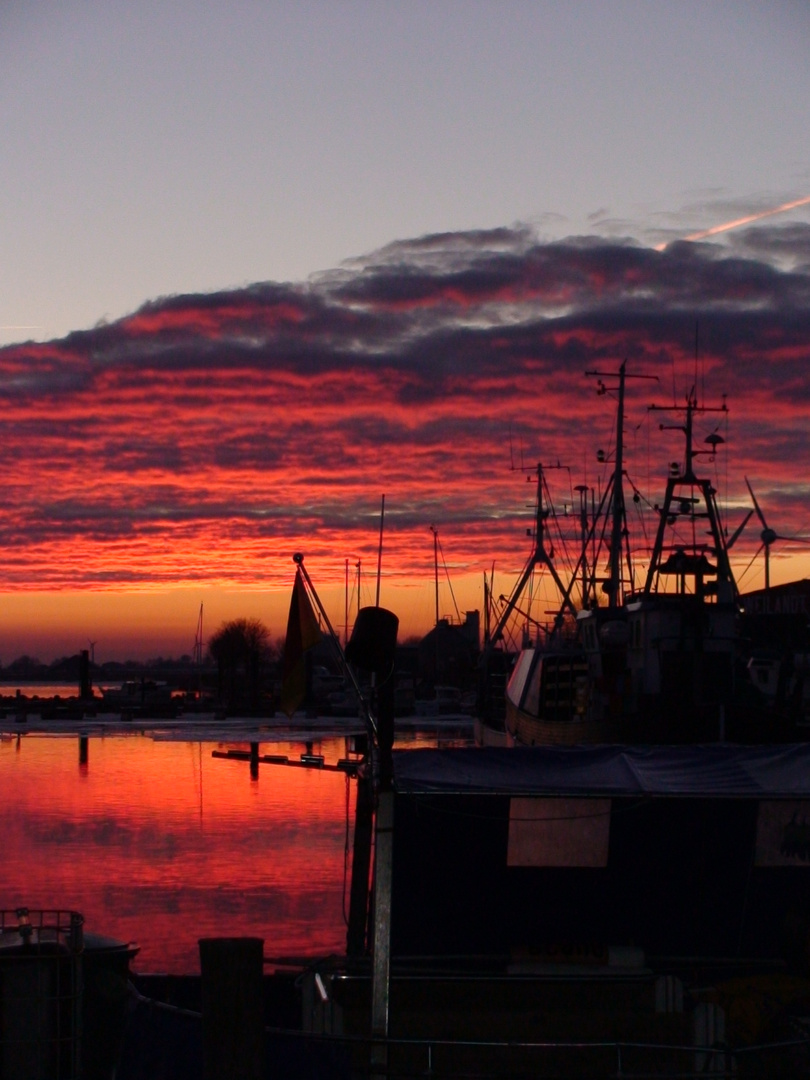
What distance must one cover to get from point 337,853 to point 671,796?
58.2ft

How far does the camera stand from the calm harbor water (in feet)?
78.4

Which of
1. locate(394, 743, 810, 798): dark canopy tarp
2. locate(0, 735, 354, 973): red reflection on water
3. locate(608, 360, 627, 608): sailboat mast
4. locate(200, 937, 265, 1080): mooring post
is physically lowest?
locate(0, 735, 354, 973): red reflection on water

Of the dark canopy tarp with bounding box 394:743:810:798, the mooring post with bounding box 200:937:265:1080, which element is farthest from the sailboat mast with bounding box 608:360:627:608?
the mooring post with bounding box 200:937:265:1080

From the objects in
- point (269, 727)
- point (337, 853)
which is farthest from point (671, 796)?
point (269, 727)

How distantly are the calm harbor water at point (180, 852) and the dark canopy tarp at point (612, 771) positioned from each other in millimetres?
4965

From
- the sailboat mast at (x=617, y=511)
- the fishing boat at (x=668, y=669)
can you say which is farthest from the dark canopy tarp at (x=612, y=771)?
the sailboat mast at (x=617, y=511)

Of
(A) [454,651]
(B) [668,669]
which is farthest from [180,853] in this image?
(A) [454,651]

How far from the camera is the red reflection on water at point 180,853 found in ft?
78.4

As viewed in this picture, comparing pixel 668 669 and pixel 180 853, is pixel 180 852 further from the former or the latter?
pixel 668 669

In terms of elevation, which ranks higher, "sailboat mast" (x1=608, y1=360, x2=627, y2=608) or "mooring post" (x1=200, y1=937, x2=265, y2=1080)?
"sailboat mast" (x1=608, y1=360, x2=627, y2=608)

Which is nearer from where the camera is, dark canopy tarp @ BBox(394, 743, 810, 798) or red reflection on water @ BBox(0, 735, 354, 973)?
dark canopy tarp @ BBox(394, 743, 810, 798)

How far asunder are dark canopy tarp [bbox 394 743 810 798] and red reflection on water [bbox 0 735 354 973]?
3.00 meters

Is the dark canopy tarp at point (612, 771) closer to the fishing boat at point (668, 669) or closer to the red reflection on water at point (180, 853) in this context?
the red reflection on water at point (180, 853)

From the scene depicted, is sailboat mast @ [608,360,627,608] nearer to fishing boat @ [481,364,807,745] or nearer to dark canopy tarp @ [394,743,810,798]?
fishing boat @ [481,364,807,745]
